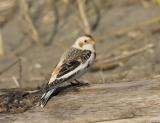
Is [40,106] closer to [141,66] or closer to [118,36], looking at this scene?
[141,66]

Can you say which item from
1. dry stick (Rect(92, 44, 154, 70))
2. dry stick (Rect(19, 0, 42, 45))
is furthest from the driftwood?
dry stick (Rect(19, 0, 42, 45))

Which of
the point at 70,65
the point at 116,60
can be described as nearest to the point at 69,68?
the point at 70,65

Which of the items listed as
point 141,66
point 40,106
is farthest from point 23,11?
point 40,106

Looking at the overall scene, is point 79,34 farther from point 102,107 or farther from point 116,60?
point 102,107

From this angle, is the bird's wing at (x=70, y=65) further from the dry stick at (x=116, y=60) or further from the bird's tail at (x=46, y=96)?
the dry stick at (x=116, y=60)

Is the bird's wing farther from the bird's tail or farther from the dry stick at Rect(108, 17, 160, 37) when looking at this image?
the dry stick at Rect(108, 17, 160, 37)

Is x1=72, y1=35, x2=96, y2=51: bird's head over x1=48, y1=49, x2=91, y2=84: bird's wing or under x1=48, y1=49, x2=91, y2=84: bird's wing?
over

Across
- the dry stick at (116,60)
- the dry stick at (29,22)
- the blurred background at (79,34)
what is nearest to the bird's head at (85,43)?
the blurred background at (79,34)
